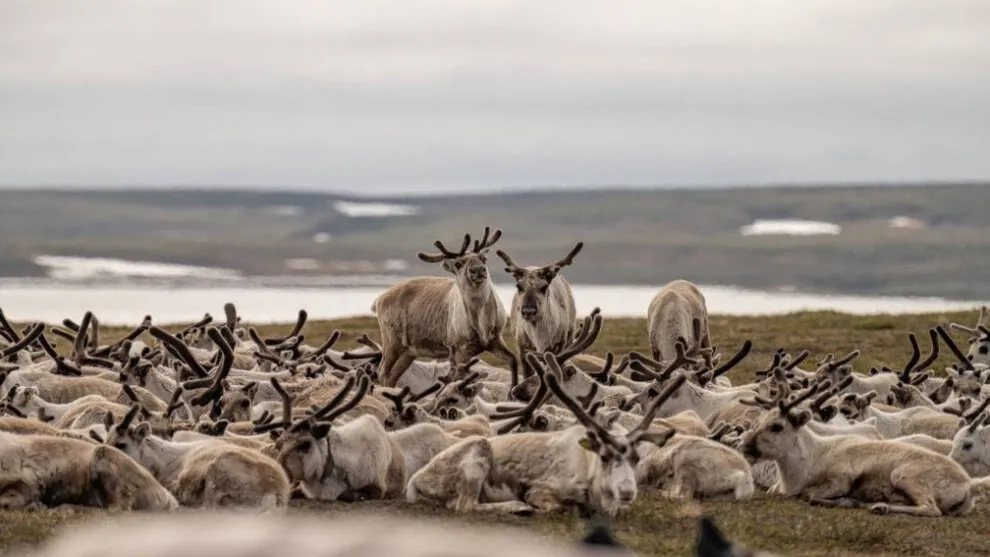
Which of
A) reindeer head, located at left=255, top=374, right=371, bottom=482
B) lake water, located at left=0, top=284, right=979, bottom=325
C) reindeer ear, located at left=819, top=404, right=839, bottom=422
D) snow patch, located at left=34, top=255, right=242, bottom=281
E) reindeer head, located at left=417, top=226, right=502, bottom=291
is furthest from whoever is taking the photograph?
snow patch, located at left=34, top=255, right=242, bottom=281

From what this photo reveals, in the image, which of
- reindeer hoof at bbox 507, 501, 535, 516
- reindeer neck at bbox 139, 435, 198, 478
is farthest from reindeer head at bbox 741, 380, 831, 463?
reindeer neck at bbox 139, 435, 198, 478

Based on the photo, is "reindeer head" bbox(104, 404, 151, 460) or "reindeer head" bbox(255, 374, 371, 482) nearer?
"reindeer head" bbox(104, 404, 151, 460)

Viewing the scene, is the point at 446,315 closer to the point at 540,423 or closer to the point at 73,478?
the point at 540,423

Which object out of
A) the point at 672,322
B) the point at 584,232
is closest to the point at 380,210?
the point at 584,232

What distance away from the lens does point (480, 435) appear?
10.7m

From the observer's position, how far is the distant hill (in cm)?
11262

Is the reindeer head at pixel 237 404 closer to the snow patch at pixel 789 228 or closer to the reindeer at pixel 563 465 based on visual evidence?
the reindeer at pixel 563 465

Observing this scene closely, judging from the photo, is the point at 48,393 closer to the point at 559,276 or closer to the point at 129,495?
the point at 129,495

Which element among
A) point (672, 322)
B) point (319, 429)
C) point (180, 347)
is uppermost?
point (672, 322)

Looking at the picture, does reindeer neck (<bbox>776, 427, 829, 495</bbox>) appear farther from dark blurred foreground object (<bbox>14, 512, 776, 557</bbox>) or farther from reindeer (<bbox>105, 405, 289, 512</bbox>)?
dark blurred foreground object (<bbox>14, 512, 776, 557</bbox>)

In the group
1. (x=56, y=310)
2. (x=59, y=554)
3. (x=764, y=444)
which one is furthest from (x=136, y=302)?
(x=59, y=554)

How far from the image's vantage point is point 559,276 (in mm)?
16406

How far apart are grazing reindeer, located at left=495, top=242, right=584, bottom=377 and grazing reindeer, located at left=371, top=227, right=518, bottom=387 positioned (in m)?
0.21

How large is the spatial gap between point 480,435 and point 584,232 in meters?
137
